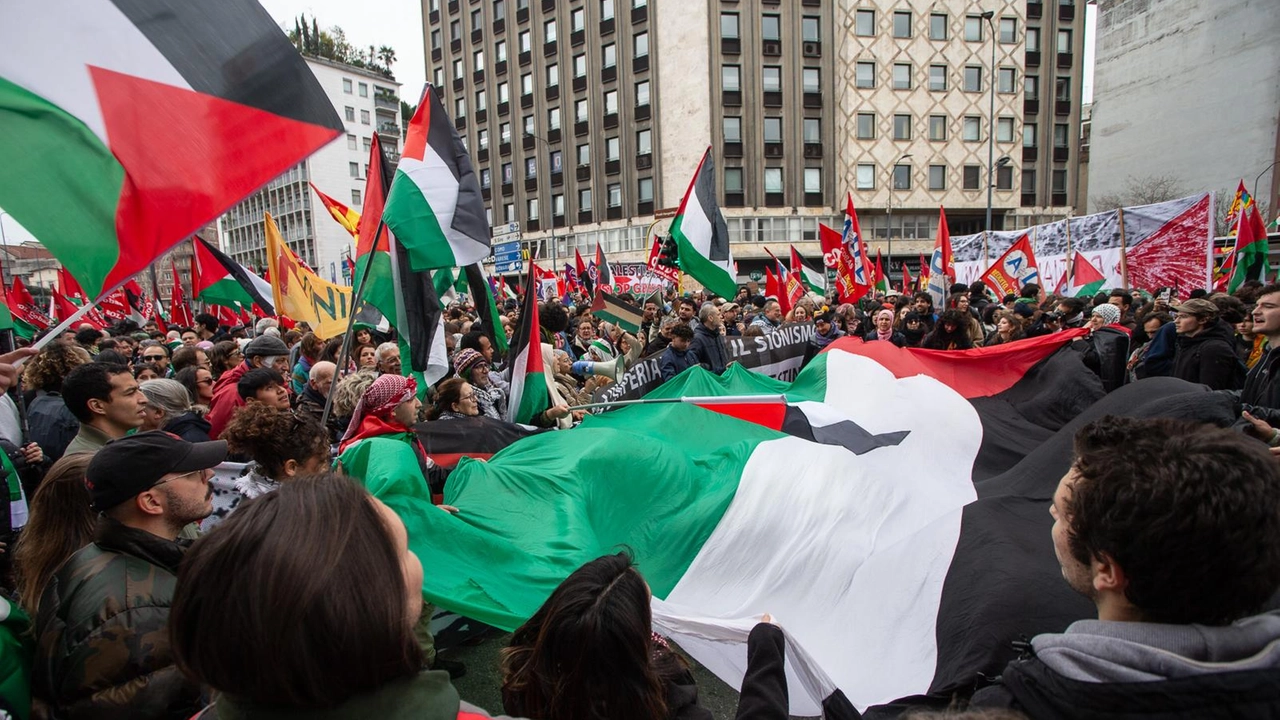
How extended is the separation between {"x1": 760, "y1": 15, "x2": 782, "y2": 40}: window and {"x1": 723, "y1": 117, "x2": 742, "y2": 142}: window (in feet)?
17.1

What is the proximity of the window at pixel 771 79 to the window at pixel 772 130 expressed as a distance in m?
1.84

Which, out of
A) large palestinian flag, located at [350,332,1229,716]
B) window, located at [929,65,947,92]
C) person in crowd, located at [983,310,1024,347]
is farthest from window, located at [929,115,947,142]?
large palestinian flag, located at [350,332,1229,716]

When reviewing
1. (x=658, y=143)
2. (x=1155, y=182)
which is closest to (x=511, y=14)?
(x=658, y=143)

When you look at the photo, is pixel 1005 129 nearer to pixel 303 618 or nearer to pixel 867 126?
pixel 867 126

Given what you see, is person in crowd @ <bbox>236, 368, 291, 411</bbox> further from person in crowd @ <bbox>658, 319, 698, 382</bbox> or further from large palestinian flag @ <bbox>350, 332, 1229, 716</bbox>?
person in crowd @ <bbox>658, 319, 698, 382</bbox>

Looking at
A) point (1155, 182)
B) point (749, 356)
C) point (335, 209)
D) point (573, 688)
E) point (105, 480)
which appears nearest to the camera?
point (573, 688)

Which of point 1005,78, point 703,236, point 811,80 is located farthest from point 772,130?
point 703,236

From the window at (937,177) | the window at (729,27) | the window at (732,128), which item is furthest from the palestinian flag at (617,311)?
the window at (937,177)

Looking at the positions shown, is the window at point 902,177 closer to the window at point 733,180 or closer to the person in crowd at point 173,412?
the window at point 733,180

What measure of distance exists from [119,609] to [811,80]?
4625 cm

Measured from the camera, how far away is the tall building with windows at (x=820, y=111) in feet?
138

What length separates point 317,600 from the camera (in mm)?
1038

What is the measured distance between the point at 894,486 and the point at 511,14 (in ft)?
170

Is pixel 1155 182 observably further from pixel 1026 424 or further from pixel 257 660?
pixel 257 660
